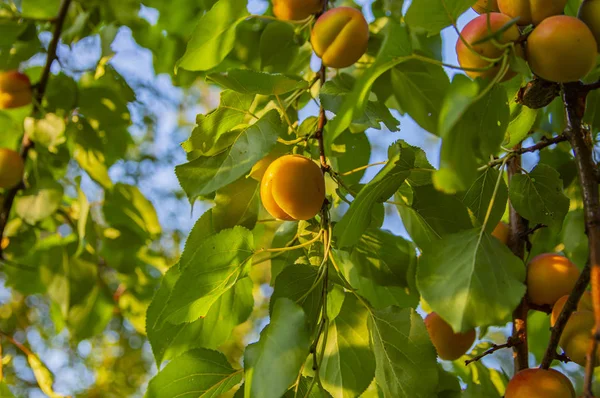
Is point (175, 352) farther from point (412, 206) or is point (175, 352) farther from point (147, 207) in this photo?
point (147, 207)

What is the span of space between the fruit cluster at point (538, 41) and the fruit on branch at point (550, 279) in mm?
306

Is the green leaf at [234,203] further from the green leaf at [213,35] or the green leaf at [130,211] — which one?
the green leaf at [130,211]

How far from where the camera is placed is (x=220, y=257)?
2.15ft

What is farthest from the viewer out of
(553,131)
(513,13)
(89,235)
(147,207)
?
(147,207)

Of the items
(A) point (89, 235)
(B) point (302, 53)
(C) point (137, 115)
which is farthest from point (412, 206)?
(C) point (137, 115)

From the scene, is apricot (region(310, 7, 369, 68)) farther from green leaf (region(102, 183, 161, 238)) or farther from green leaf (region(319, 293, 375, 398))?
green leaf (region(102, 183, 161, 238))

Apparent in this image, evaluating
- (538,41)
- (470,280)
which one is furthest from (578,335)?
(538,41)

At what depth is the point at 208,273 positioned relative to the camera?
65 centimetres

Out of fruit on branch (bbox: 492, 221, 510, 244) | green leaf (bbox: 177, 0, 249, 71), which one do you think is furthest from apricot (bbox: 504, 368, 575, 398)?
green leaf (bbox: 177, 0, 249, 71)

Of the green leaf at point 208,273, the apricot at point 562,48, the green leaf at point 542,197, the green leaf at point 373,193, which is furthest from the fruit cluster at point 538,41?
the green leaf at point 208,273

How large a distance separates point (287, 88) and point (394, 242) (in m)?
0.25

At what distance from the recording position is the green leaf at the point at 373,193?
21.9 inches

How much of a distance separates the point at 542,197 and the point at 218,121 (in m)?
0.42

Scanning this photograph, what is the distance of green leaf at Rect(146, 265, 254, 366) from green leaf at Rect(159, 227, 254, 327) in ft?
0.16
